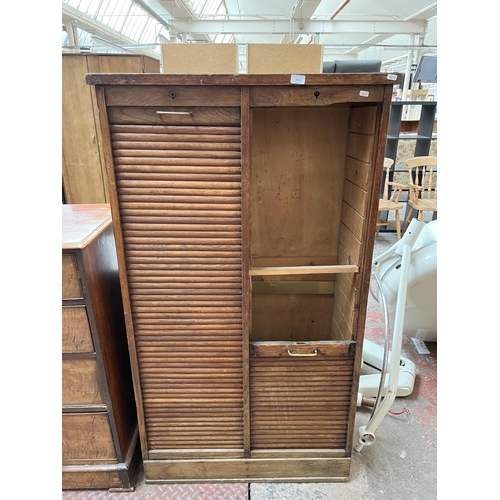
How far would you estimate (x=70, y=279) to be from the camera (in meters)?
1.15

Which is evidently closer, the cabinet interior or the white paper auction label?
the white paper auction label

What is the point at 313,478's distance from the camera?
1.51 m

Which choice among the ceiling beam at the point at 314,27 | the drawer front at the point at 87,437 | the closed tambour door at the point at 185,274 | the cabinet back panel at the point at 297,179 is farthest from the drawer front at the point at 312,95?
the ceiling beam at the point at 314,27

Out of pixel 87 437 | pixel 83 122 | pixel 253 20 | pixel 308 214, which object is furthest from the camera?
pixel 253 20

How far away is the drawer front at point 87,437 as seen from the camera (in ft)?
4.47

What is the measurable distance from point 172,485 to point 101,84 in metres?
1.52

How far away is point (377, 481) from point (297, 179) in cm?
133

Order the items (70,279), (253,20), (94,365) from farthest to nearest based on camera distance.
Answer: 1. (253,20)
2. (94,365)
3. (70,279)

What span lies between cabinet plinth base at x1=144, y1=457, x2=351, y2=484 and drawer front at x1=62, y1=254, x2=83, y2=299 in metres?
0.78

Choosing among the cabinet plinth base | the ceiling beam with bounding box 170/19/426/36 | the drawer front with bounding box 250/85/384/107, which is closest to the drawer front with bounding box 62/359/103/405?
the cabinet plinth base

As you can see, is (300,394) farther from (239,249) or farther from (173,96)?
(173,96)

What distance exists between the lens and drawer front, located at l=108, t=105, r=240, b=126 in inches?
41.4

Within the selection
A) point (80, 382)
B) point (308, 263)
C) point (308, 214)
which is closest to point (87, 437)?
point (80, 382)

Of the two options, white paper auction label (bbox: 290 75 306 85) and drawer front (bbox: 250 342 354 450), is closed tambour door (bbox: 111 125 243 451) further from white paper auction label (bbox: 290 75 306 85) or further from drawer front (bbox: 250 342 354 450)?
white paper auction label (bbox: 290 75 306 85)
